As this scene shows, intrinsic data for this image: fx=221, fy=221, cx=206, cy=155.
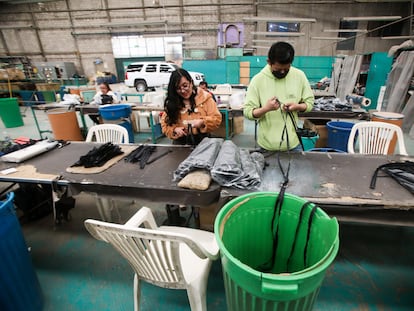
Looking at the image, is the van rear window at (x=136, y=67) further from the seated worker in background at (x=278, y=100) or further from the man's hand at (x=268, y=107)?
the man's hand at (x=268, y=107)

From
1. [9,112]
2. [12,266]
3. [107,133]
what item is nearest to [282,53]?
[107,133]

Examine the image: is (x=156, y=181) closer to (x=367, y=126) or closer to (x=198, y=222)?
(x=198, y=222)

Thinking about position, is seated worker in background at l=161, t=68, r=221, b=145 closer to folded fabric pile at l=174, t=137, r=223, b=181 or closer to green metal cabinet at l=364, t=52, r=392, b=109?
folded fabric pile at l=174, t=137, r=223, b=181

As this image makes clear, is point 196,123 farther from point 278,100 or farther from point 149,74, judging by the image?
point 149,74

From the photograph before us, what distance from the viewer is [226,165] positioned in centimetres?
126

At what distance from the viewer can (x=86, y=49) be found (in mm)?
11078

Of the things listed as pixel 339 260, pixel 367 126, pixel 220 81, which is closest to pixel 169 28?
pixel 220 81

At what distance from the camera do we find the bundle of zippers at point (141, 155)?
5.41ft

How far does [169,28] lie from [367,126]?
10.5 meters

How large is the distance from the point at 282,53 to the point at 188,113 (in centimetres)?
91

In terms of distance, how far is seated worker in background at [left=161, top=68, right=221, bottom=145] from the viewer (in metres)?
1.96

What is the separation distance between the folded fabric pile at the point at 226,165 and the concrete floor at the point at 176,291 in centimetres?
84

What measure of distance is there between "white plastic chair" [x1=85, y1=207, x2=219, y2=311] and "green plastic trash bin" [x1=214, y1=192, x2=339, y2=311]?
0.16 metres

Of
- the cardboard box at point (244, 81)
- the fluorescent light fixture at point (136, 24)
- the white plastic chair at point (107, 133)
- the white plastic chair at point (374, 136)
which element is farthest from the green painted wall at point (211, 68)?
the white plastic chair at point (374, 136)
